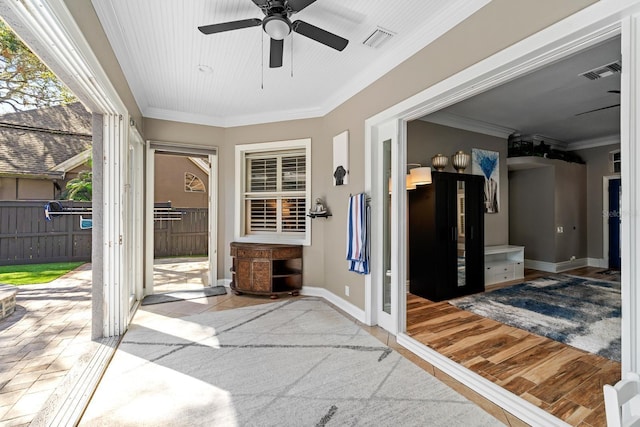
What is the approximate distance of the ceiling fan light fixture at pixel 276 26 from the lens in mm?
1953

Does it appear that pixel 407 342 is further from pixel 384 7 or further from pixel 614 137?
pixel 614 137

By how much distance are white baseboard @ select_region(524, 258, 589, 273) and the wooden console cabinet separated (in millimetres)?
5390

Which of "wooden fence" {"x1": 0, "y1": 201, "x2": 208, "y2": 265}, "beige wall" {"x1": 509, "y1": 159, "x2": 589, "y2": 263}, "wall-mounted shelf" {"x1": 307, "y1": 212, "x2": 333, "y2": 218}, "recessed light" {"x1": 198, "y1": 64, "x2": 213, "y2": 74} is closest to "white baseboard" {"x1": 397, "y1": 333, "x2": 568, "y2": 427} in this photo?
"wall-mounted shelf" {"x1": 307, "y1": 212, "x2": 333, "y2": 218}

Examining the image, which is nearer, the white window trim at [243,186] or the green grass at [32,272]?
the white window trim at [243,186]

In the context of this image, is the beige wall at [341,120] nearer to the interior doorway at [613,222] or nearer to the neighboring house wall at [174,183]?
the neighboring house wall at [174,183]

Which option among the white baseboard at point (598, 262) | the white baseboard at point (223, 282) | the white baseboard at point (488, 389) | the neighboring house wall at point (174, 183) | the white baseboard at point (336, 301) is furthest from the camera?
the neighboring house wall at point (174, 183)

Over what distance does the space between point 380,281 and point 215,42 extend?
A: 291cm

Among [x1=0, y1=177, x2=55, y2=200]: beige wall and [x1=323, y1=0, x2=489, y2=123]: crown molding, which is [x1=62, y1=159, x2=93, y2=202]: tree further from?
[x1=323, y1=0, x2=489, y2=123]: crown molding

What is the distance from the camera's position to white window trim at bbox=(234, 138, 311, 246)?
14.4ft

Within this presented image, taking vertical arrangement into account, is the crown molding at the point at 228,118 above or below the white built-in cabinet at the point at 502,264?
above

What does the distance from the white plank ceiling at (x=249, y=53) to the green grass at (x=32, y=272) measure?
3190 millimetres

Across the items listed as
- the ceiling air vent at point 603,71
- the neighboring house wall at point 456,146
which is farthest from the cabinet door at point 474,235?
the ceiling air vent at point 603,71

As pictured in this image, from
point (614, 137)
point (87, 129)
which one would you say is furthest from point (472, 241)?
point (87, 129)

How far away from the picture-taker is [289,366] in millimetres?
2330
